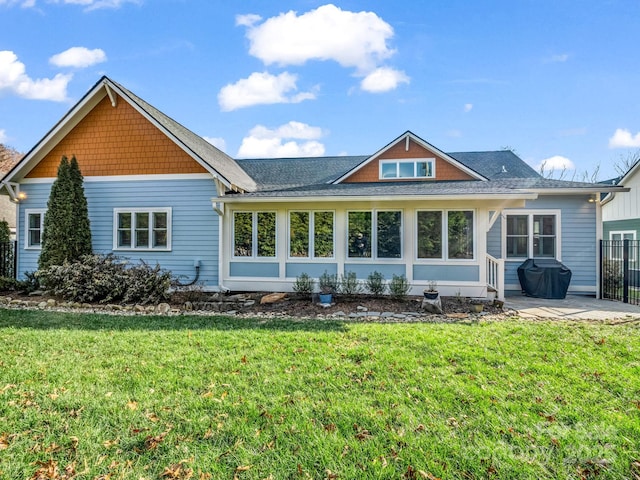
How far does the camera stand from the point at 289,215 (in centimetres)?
1010

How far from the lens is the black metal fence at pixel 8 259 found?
11.4 metres

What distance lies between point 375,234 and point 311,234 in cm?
185

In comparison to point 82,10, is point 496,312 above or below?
below

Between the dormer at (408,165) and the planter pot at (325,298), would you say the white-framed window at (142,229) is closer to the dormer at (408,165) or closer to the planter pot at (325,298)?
the planter pot at (325,298)

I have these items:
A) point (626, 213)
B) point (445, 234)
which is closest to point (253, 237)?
point (445, 234)

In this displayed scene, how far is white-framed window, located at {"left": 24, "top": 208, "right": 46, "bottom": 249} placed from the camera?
11180mm

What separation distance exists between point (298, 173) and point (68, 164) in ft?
24.0

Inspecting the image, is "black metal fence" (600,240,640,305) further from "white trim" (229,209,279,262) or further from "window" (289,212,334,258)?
"white trim" (229,209,279,262)

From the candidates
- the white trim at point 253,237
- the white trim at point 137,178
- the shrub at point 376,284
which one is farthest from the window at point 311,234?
the white trim at point 137,178

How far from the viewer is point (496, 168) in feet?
41.5

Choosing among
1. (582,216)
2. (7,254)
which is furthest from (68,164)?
(582,216)

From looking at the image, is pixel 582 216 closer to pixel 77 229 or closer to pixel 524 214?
pixel 524 214

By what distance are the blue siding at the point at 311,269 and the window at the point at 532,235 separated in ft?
18.6

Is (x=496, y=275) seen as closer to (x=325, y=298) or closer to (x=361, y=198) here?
(x=361, y=198)
